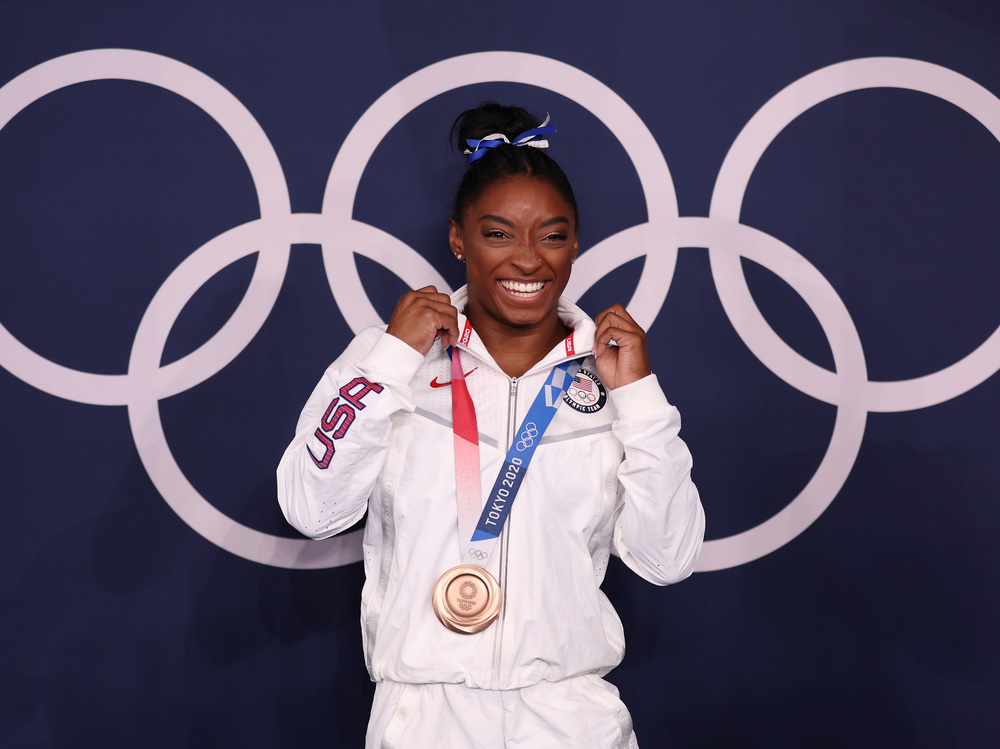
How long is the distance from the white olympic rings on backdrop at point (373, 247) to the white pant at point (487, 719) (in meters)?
0.84

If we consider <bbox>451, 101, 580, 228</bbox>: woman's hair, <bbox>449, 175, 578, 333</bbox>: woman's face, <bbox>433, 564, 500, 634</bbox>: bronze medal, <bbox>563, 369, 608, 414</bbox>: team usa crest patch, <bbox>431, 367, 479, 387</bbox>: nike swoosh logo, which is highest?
<bbox>451, 101, 580, 228</bbox>: woman's hair

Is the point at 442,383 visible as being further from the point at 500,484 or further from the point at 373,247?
the point at 373,247

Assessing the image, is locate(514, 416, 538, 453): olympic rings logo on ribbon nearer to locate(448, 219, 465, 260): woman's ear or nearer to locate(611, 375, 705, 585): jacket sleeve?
locate(611, 375, 705, 585): jacket sleeve

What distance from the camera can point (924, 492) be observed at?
2.57 m

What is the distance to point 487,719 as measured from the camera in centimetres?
173

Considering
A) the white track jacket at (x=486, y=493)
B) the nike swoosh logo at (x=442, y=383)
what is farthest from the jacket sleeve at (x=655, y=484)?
the nike swoosh logo at (x=442, y=383)

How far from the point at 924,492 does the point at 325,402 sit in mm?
1837

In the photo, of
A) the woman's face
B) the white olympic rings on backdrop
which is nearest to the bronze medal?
the woman's face

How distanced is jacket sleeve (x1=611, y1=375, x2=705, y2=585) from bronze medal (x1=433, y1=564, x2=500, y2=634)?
33 centimetres

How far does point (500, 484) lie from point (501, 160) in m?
0.74

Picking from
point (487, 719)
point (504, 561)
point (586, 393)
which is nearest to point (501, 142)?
point (586, 393)

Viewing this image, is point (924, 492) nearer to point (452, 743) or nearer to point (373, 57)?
point (452, 743)

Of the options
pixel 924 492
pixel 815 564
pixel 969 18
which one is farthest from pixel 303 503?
pixel 969 18

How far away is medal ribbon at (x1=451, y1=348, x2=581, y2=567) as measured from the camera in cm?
178
